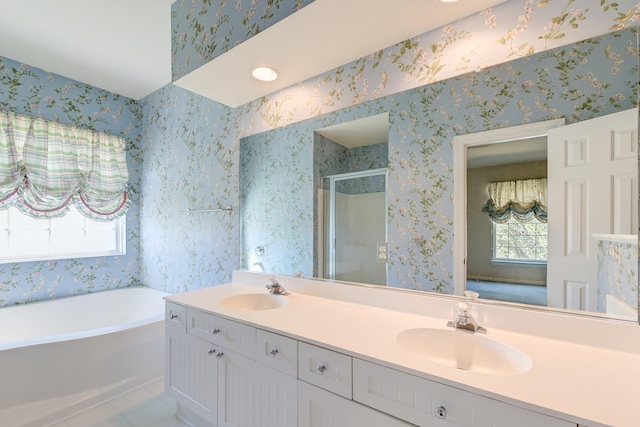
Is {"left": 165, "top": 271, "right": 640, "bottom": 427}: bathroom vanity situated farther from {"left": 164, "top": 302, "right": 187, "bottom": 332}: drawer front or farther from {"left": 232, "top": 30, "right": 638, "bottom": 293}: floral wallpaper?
{"left": 232, "top": 30, "right": 638, "bottom": 293}: floral wallpaper

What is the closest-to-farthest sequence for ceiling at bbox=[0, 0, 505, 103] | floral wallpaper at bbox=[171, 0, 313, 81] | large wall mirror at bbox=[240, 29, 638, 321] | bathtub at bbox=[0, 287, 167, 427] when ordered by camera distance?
large wall mirror at bbox=[240, 29, 638, 321] → ceiling at bbox=[0, 0, 505, 103] → floral wallpaper at bbox=[171, 0, 313, 81] → bathtub at bbox=[0, 287, 167, 427]

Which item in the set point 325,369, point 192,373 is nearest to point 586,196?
point 325,369

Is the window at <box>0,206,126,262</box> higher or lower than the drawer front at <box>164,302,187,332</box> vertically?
higher

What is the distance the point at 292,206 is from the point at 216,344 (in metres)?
0.90

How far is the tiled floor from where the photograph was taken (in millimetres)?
1733

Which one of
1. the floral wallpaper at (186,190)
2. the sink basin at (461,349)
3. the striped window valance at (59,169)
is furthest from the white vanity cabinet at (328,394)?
the striped window valance at (59,169)

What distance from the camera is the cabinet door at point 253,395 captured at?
44.4 inches

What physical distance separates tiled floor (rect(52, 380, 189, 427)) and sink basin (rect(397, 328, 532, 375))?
1534 mm

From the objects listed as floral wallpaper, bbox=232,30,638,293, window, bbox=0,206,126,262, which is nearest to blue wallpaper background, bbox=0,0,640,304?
floral wallpaper, bbox=232,30,638,293

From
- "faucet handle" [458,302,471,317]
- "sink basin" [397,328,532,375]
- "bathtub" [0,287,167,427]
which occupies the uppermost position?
"faucet handle" [458,302,471,317]

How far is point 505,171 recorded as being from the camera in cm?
118

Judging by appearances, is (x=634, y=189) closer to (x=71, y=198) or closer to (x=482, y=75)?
(x=482, y=75)

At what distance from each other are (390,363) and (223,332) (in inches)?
33.6

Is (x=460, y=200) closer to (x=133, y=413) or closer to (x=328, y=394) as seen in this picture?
(x=328, y=394)
